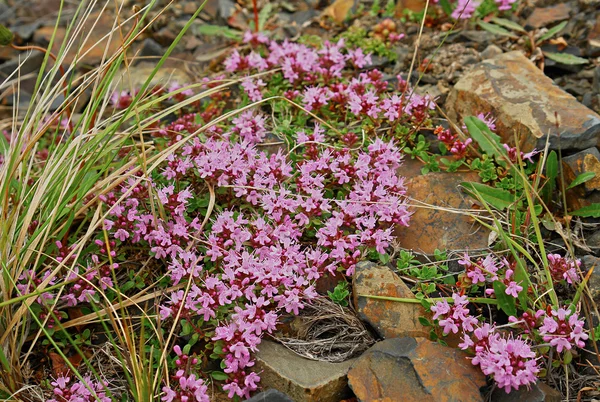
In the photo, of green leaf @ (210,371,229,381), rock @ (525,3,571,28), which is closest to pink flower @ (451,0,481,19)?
rock @ (525,3,571,28)

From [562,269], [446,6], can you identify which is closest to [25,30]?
[446,6]

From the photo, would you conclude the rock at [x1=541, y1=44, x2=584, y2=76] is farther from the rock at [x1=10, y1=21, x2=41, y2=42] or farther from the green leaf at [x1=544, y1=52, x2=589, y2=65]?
the rock at [x1=10, y1=21, x2=41, y2=42]

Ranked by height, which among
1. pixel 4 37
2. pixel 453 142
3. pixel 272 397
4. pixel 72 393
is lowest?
pixel 72 393

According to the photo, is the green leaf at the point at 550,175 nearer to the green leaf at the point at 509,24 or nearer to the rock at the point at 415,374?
the rock at the point at 415,374

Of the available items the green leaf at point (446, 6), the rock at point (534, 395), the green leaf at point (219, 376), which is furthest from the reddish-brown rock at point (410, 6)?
the green leaf at point (219, 376)

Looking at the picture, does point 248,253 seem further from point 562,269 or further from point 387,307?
point 562,269

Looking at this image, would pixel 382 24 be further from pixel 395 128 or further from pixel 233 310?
pixel 233 310
